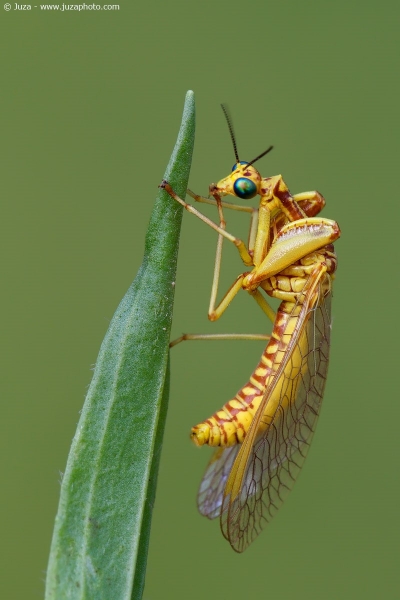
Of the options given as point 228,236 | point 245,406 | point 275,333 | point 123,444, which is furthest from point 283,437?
point 123,444

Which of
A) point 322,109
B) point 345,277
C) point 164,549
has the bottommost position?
point 164,549

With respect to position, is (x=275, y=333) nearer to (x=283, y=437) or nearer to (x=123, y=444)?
(x=283, y=437)

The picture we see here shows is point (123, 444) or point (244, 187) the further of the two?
point (244, 187)

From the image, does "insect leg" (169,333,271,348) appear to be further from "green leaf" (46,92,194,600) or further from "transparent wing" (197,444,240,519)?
"green leaf" (46,92,194,600)

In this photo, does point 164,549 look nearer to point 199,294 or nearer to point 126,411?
point 199,294

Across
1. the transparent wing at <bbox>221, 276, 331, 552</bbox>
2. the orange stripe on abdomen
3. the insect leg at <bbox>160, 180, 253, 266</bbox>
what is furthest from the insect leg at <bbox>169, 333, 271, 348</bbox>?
the insect leg at <bbox>160, 180, 253, 266</bbox>

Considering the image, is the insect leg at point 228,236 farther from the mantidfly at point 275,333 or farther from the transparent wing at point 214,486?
the transparent wing at point 214,486

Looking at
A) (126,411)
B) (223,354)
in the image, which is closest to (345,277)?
(223,354)
